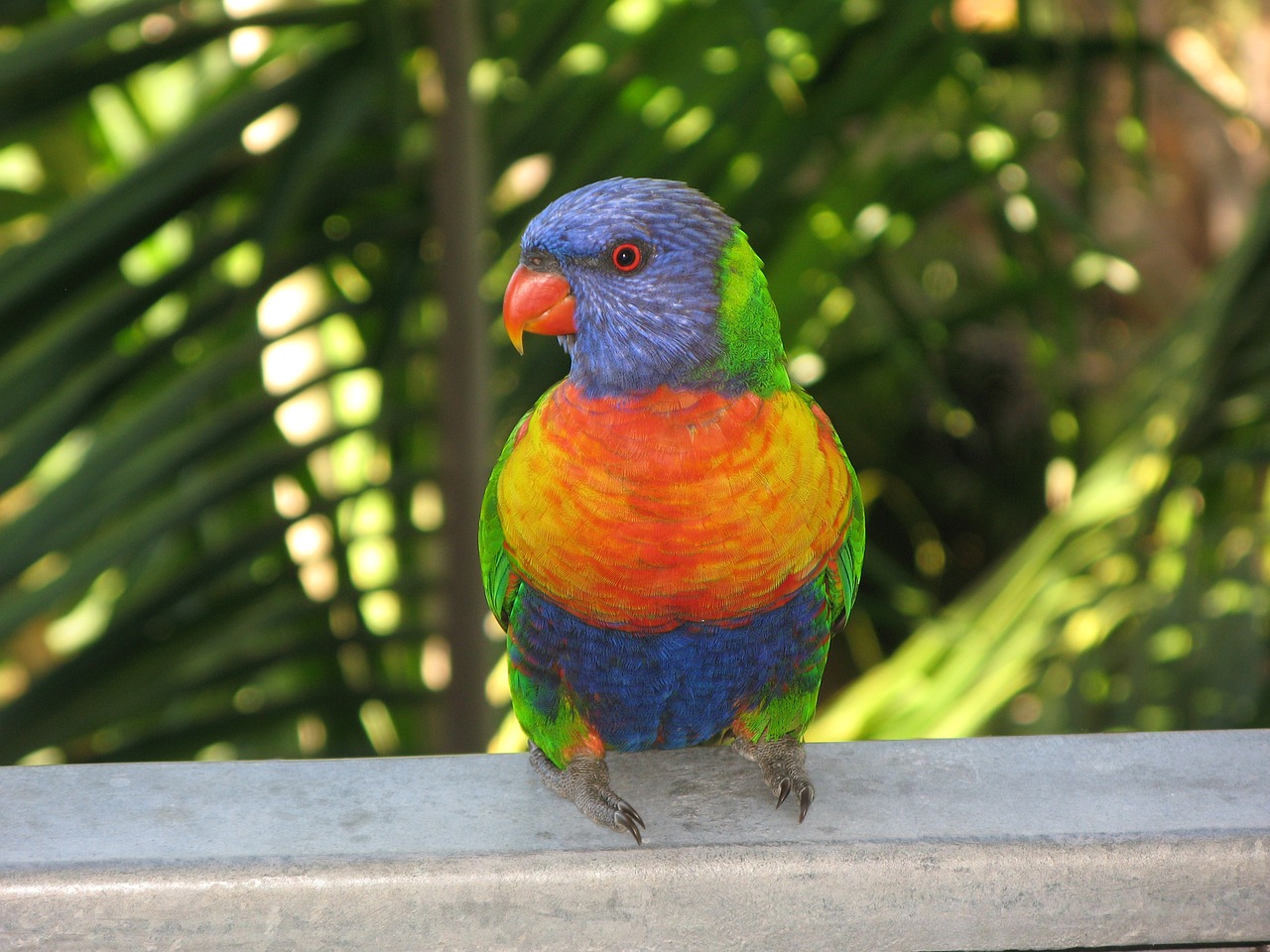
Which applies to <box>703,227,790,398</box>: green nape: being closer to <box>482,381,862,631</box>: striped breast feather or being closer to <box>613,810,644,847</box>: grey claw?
<box>482,381,862,631</box>: striped breast feather

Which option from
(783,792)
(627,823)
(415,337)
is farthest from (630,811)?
(415,337)

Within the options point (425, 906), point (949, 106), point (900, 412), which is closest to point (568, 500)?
point (425, 906)

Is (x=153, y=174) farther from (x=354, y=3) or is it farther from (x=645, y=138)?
(x=645, y=138)

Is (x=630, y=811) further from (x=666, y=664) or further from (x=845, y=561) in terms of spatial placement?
(x=845, y=561)

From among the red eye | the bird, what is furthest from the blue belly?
the red eye

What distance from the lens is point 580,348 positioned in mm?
864

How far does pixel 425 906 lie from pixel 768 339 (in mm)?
448

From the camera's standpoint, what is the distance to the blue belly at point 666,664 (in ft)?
2.88

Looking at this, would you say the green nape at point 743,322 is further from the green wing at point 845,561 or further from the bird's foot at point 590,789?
the bird's foot at point 590,789

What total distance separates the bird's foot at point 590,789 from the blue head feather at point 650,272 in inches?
11.4

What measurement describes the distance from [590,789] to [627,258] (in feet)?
1.27

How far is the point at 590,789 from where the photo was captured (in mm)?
864

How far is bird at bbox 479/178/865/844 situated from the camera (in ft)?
2.62

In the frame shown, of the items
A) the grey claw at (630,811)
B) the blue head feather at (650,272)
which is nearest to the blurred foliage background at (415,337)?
the blue head feather at (650,272)
